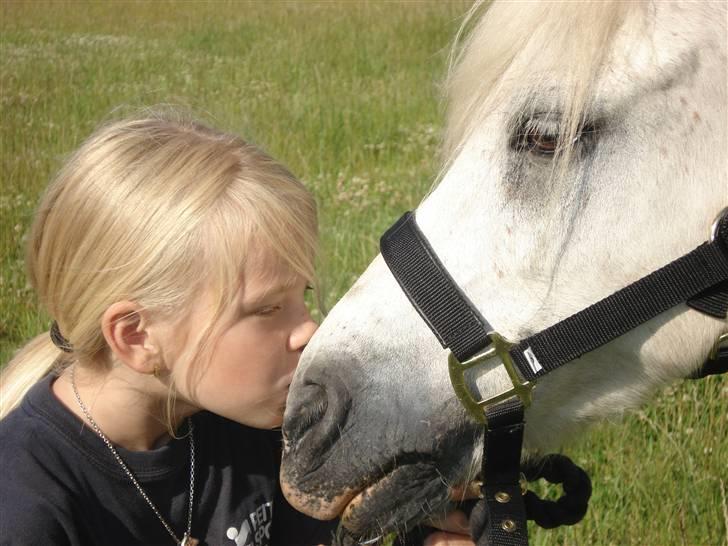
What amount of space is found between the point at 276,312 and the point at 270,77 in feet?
18.0

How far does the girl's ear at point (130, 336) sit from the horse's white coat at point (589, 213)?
0.38m

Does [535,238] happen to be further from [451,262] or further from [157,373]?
[157,373]

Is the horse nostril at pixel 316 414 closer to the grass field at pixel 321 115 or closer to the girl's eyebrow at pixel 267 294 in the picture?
the girl's eyebrow at pixel 267 294

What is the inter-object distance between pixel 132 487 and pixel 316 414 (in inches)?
18.8

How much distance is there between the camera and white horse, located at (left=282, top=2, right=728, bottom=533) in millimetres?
1497

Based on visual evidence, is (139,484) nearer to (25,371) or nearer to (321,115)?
(25,371)

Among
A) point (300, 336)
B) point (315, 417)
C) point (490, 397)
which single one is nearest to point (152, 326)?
point (300, 336)

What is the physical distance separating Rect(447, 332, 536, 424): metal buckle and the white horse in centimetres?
3

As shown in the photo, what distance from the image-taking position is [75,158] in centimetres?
187

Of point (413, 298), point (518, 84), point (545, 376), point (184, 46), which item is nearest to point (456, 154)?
point (518, 84)

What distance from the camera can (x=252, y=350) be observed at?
1.74 meters

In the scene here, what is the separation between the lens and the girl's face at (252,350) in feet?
5.69

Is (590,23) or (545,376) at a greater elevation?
(590,23)

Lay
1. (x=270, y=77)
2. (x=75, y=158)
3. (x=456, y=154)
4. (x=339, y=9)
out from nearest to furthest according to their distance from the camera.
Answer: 1. (x=456, y=154)
2. (x=75, y=158)
3. (x=270, y=77)
4. (x=339, y=9)
